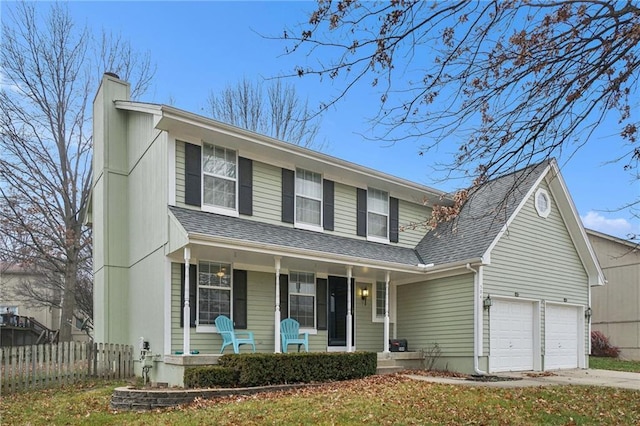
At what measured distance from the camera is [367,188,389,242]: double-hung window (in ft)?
49.1

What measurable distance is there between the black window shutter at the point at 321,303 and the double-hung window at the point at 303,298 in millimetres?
115

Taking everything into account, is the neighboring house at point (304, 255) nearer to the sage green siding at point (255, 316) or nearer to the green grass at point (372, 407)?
the sage green siding at point (255, 316)

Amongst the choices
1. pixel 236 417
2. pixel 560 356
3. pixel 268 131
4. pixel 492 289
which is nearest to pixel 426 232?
pixel 492 289

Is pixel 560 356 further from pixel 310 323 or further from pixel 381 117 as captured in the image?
pixel 381 117

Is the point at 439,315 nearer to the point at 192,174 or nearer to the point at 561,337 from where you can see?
the point at 561,337

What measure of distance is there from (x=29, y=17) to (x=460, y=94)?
63.7ft

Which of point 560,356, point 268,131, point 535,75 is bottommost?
point 560,356

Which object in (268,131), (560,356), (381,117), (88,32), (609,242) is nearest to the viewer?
(381,117)

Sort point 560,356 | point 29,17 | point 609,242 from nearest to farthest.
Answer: point 560,356
point 29,17
point 609,242

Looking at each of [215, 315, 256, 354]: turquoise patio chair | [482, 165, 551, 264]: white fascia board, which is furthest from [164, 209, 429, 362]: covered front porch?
[482, 165, 551, 264]: white fascia board

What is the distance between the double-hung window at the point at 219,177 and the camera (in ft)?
38.4

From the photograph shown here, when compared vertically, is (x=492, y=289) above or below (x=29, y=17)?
below

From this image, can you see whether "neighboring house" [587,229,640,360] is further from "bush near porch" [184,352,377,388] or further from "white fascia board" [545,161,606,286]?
"bush near porch" [184,352,377,388]

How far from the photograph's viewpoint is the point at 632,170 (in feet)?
18.3
